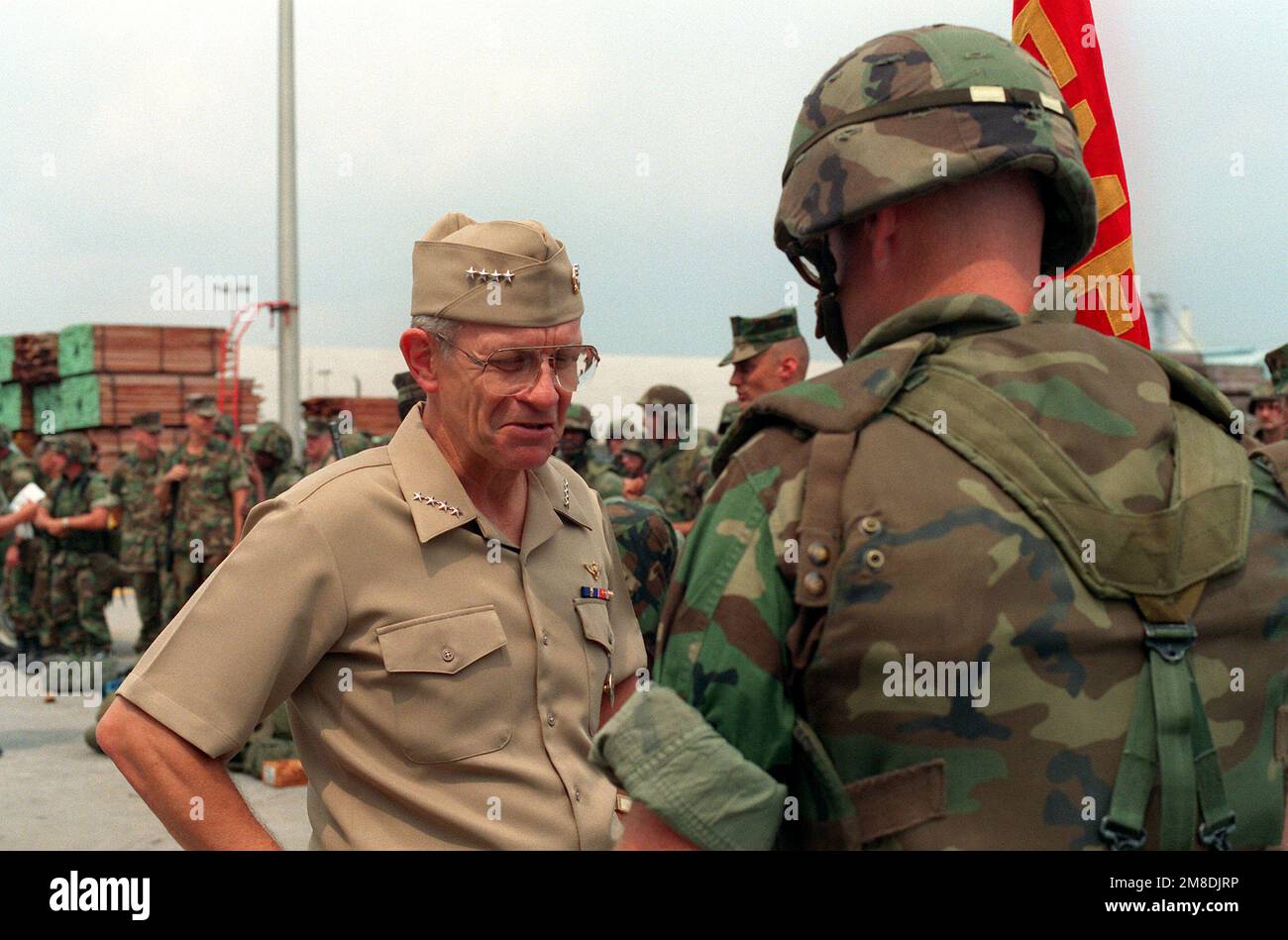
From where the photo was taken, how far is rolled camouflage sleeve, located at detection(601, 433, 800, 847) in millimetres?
1463

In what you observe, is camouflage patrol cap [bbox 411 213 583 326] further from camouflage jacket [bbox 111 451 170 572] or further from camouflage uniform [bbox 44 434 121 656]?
camouflage uniform [bbox 44 434 121 656]

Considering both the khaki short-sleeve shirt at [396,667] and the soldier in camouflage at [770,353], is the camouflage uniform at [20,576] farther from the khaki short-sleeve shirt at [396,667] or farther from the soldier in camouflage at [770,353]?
the khaki short-sleeve shirt at [396,667]

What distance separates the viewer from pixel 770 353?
21.7 feet

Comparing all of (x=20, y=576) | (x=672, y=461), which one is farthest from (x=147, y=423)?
(x=672, y=461)

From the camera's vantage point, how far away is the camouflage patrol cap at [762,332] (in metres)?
6.60

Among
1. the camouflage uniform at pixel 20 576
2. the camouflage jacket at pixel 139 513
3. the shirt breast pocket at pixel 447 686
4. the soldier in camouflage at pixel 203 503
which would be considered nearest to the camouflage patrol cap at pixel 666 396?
the soldier in camouflage at pixel 203 503

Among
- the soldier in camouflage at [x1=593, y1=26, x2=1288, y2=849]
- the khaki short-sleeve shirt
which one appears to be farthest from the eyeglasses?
the soldier in camouflage at [x1=593, y1=26, x2=1288, y2=849]

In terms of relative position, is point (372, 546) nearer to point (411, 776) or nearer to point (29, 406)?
point (411, 776)

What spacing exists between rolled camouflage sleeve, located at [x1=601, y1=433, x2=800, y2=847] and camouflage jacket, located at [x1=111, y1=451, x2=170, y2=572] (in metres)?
10.4

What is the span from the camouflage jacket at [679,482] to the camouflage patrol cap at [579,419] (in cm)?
222

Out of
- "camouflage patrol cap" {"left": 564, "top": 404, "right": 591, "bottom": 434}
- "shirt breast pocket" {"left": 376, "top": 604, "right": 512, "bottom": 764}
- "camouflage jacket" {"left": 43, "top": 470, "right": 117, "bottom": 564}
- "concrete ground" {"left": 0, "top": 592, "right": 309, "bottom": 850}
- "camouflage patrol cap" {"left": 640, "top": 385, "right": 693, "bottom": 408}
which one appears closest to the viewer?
"shirt breast pocket" {"left": 376, "top": 604, "right": 512, "bottom": 764}

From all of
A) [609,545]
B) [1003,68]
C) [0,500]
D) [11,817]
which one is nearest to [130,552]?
[0,500]

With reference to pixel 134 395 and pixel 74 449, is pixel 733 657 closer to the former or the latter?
pixel 74 449

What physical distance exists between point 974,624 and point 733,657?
0.94ft
